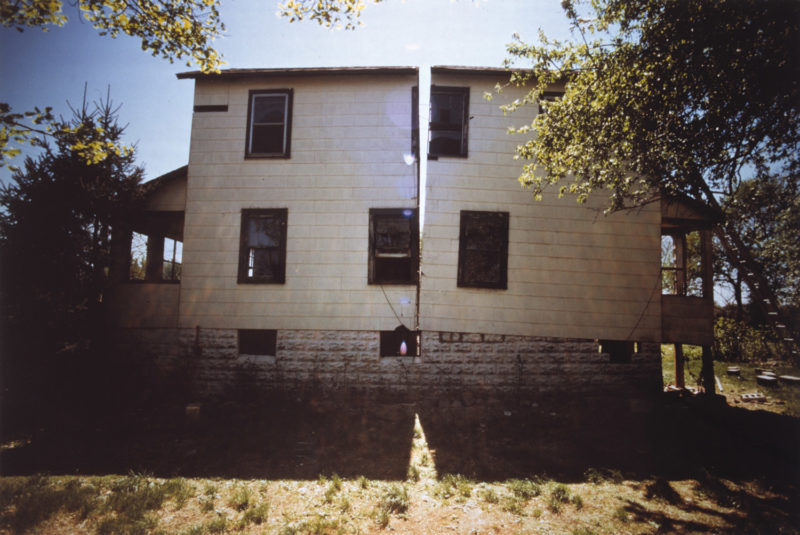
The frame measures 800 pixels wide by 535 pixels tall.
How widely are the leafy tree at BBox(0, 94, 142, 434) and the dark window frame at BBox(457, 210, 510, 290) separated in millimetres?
8164

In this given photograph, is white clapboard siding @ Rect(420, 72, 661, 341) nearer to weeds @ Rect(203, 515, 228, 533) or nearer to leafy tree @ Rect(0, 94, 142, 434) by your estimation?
weeds @ Rect(203, 515, 228, 533)

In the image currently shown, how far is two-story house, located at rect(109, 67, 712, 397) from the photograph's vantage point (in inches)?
330

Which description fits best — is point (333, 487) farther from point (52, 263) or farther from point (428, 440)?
point (52, 263)

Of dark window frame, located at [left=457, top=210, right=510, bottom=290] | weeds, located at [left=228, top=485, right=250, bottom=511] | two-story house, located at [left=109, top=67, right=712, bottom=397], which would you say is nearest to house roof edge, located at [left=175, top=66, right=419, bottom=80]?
two-story house, located at [left=109, top=67, right=712, bottom=397]

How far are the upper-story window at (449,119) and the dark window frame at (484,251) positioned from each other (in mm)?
1782

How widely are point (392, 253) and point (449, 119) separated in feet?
13.4

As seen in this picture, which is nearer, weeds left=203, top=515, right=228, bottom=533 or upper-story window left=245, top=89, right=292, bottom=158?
weeds left=203, top=515, right=228, bottom=533

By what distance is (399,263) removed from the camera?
9.02 metres

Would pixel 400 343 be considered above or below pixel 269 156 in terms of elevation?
below

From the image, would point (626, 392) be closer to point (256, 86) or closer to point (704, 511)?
point (704, 511)

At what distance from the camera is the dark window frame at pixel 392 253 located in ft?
27.9

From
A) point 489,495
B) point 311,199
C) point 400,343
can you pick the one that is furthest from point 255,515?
point 311,199

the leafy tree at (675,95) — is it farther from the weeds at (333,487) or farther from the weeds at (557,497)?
the weeds at (333,487)

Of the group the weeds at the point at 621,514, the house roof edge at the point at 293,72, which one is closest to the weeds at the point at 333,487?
the weeds at the point at 621,514
